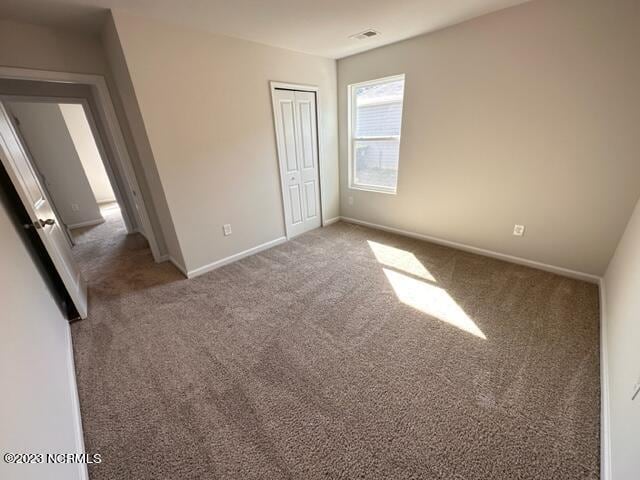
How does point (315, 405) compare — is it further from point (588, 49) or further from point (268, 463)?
point (588, 49)

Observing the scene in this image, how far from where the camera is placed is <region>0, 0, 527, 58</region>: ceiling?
6.47ft

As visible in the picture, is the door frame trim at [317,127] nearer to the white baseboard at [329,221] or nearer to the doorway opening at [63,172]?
the white baseboard at [329,221]

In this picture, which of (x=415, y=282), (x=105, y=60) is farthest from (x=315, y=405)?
(x=105, y=60)

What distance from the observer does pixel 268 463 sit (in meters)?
1.26

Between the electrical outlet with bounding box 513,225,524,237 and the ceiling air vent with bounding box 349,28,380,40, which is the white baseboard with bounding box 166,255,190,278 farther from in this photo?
the electrical outlet with bounding box 513,225,524,237

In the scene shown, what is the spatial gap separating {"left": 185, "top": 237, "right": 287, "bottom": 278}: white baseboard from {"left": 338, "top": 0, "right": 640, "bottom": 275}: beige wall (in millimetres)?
2078

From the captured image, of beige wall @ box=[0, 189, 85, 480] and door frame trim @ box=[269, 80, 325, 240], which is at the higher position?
door frame trim @ box=[269, 80, 325, 240]

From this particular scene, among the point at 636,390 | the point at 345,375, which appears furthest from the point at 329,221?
the point at 636,390

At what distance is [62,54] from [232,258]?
249 cm

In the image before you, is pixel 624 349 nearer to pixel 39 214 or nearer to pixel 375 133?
pixel 375 133

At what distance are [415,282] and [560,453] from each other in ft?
5.06

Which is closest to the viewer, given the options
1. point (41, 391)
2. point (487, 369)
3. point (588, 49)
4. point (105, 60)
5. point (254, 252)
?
point (41, 391)

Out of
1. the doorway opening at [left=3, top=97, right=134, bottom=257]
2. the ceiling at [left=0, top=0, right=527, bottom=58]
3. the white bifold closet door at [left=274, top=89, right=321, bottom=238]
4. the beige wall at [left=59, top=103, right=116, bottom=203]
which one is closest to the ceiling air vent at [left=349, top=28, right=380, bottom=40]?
the ceiling at [left=0, top=0, right=527, bottom=58]

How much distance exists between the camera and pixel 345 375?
169 cm
